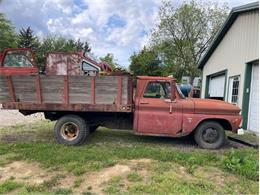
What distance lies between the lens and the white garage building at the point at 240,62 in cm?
1211

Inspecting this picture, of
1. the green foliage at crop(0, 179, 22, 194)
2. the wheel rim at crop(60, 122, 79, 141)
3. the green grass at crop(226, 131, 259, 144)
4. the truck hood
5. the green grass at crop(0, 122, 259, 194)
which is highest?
the truck hood

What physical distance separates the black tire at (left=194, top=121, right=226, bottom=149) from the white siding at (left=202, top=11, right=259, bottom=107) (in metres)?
4.28

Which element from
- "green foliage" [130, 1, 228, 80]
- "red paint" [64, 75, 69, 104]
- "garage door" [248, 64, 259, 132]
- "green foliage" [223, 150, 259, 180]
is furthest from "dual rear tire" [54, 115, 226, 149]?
"green foliage" [130, 1, 228, 80]

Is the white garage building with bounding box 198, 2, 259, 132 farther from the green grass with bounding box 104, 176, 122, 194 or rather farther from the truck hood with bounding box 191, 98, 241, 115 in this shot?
the green grass with bounding box 104, 176, 122, 194

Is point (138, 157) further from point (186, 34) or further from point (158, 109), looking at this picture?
point (186, 34)

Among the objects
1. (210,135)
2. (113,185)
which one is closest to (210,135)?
(210,135)

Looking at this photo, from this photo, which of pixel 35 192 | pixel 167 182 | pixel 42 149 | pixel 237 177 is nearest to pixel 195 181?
pixel 167 182

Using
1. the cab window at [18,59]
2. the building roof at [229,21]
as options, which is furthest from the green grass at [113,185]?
the building roof at [229,21]

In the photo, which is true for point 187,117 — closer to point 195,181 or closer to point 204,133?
point 204,133

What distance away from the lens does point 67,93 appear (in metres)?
8.48

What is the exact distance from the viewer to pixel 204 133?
8.67 meters

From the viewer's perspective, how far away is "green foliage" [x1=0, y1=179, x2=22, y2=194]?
17.0 feet

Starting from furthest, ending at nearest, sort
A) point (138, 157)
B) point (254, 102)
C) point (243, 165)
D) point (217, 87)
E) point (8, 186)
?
point (217, 87) → point (254, 102) → point (138, 157) → point (243, 165) → point (8, 186)

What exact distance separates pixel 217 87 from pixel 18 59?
37.5ft
